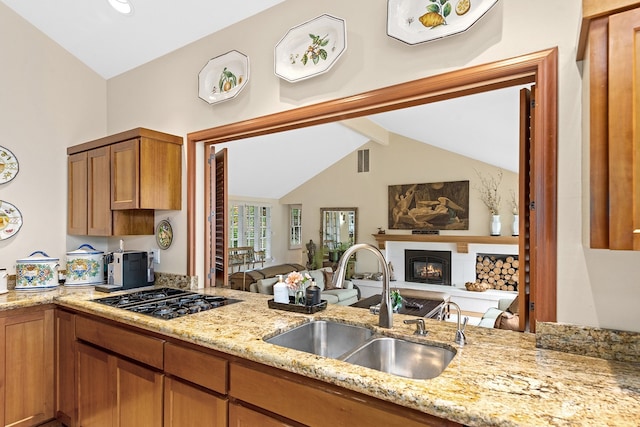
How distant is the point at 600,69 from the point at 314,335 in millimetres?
1496

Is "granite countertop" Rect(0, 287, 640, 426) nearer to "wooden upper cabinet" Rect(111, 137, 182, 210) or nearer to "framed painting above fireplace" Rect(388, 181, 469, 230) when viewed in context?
"wooden upper cabinet" Rect(111, 137, 182, 210)

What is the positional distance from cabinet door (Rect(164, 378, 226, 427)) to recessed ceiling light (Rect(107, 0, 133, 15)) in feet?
7.63

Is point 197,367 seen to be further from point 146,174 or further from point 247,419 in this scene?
point 146,174

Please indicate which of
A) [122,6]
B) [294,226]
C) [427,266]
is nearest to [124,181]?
[122,6]

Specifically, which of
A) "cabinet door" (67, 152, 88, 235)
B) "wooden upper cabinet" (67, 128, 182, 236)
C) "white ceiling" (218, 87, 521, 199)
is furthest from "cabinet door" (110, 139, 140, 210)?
"white ceiling" (218, 87, 521, 199)

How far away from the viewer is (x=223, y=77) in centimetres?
239

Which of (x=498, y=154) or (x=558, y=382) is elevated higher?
Result: (x=498, y=154)

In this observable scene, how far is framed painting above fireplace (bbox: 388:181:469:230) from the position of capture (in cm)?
645

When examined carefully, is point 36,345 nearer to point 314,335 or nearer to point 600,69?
point 314,335

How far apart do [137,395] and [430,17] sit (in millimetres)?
2283

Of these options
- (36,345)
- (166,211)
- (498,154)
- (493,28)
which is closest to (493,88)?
(493,28)

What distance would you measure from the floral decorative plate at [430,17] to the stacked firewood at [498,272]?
17.6ft

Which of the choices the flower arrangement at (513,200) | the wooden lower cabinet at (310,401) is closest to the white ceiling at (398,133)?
the flower arrangement at (513,200)

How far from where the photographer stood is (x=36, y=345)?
2.30 m
